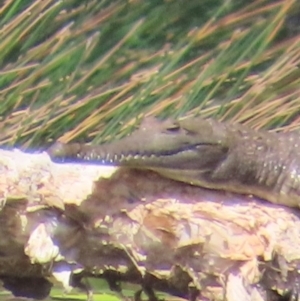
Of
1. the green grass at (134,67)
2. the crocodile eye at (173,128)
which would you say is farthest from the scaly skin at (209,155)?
the green grass at (134,67)

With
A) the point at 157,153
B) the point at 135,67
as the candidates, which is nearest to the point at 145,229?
the point at 157,153

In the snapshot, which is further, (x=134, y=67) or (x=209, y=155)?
(x=134, y=67)

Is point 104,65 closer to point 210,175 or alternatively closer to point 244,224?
point 210,175

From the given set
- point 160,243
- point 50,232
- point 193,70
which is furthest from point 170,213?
point 193,70

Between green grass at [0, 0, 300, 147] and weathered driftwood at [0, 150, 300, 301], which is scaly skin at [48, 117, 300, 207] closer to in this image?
weathered driftwood at [0, 150, 300, 301]

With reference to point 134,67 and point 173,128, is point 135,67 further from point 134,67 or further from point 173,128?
point 173,128

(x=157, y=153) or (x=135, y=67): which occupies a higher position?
(x=135, y=67)
